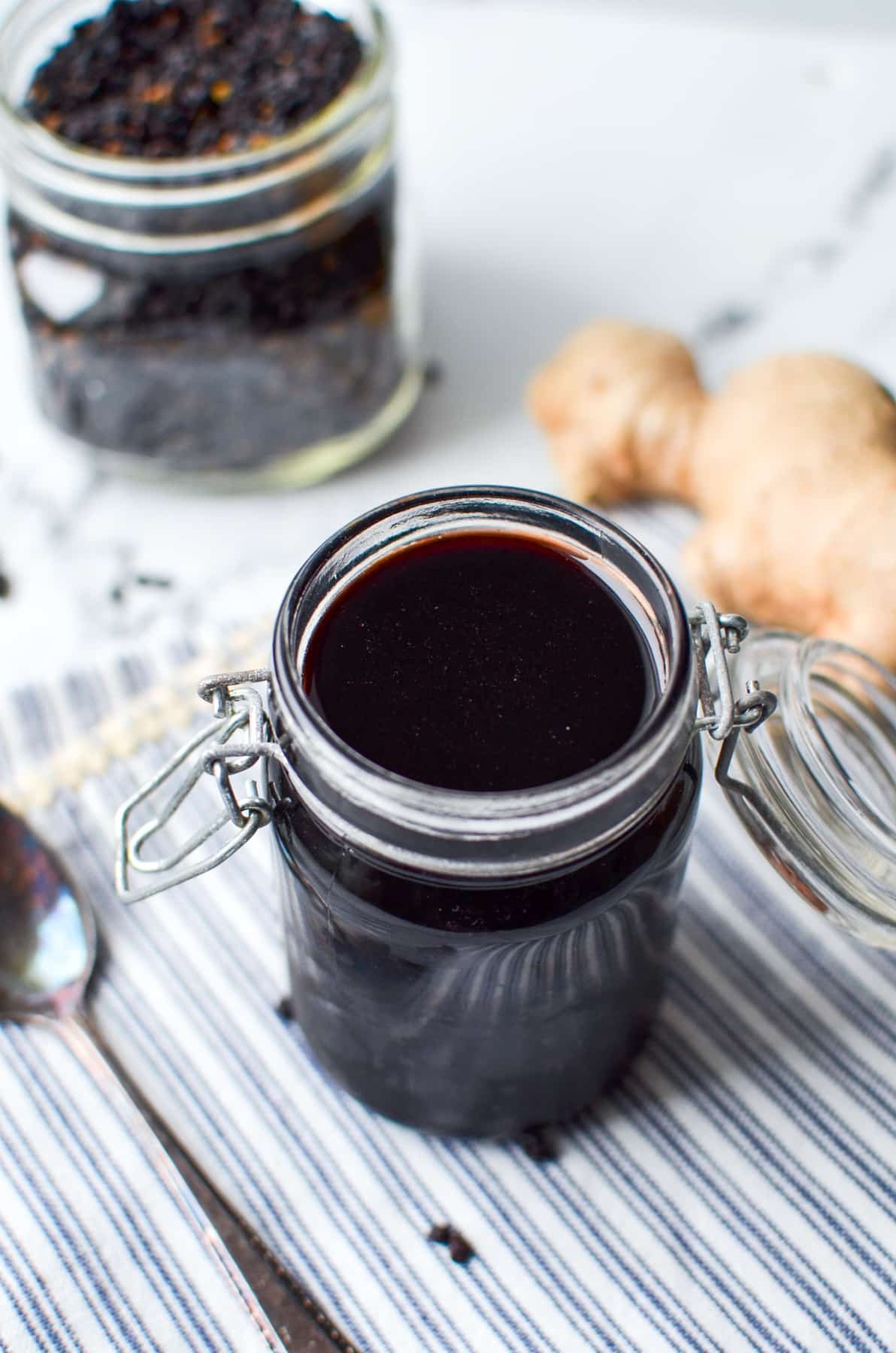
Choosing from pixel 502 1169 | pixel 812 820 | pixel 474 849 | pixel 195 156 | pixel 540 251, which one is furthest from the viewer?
pixel 540 251

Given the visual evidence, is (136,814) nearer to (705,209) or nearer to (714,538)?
(714,538)

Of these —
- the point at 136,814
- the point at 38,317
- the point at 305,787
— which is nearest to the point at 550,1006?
the point at 305,787

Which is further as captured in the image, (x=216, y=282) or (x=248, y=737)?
(x=216, y=282)

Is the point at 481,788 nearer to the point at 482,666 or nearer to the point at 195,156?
the point at 482,666

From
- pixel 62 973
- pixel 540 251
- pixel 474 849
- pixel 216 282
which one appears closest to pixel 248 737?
pixel 474 849

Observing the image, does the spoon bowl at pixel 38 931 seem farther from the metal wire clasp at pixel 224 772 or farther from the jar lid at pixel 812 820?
the jar lid at pixel 812 820

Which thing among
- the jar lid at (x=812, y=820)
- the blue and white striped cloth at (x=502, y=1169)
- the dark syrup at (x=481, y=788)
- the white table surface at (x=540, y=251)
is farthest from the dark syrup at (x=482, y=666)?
the white table surface at (x=540, y=251)

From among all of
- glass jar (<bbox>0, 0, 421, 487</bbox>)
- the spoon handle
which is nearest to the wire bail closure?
the spoon handle
